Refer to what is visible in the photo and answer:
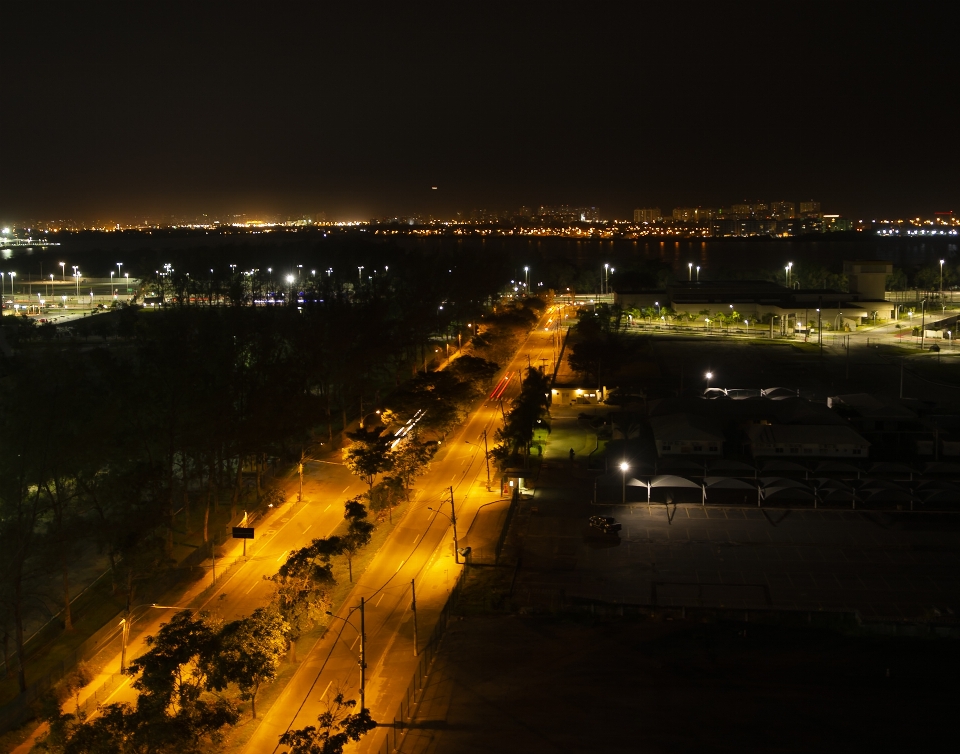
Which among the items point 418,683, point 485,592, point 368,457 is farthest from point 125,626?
point 368,457

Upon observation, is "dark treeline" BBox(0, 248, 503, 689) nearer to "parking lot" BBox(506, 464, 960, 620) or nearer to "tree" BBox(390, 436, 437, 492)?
"tree" BBox(390, 436, 437, 492)

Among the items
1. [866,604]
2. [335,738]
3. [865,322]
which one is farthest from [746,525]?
[865,322]

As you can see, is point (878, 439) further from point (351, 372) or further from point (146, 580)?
point (146, 580)

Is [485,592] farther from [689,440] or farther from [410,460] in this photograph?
[689,440]

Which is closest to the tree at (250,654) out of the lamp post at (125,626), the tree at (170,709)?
the tree at (170,709)

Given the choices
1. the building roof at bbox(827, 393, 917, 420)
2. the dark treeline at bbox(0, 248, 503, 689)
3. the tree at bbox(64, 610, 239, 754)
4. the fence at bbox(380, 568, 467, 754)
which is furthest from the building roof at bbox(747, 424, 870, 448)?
the tree at bbox(64, 610, 239, 754)

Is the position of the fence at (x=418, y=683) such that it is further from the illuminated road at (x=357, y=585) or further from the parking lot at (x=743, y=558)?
the parking lot at (x=743, y=558)
